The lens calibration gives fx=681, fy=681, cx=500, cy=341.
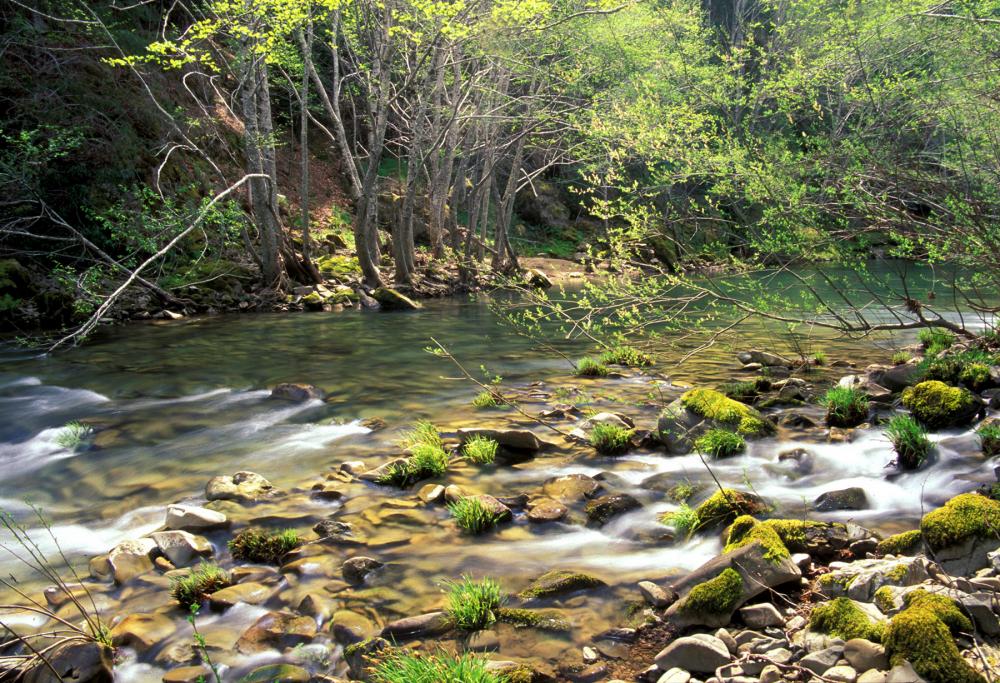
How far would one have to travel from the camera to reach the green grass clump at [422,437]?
713 cm

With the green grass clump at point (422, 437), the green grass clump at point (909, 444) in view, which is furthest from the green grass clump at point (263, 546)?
the green grass clump at point (909, 444)

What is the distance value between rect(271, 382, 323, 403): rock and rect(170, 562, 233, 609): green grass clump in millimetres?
4865

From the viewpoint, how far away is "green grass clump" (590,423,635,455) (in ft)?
22.6

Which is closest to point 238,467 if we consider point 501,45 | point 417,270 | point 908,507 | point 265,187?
point 908,507

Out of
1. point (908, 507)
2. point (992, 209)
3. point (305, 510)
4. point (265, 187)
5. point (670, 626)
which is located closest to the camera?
point (670, 626)

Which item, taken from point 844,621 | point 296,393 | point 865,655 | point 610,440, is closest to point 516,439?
point 610,440

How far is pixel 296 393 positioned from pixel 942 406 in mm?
7800

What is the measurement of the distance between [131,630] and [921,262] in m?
8.24

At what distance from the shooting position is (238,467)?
705cm

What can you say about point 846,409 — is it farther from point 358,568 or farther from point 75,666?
point 75,666

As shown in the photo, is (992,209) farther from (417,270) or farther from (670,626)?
(417,270)

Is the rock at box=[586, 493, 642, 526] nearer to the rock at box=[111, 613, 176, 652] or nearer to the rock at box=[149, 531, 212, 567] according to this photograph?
the rock at box=[149, 531, 212, 567]

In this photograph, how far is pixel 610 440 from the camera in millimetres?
6898

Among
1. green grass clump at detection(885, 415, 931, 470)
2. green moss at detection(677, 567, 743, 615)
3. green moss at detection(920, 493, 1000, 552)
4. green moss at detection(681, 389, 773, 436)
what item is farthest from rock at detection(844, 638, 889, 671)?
green moss at detection(681, 389, 773, 436)
